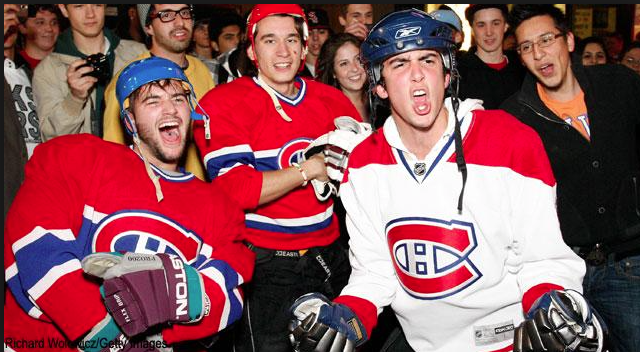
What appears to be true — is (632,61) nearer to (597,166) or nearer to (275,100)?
(597,166)

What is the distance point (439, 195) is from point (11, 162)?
2.44m

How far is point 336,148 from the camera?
3680 mm

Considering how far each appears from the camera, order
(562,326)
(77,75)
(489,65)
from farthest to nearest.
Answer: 1. (489,65)
2. (77,75)
3. (562,326)

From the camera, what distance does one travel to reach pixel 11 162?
3910 millimetres

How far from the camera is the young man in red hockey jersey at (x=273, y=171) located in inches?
146

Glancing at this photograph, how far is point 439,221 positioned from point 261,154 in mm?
1227

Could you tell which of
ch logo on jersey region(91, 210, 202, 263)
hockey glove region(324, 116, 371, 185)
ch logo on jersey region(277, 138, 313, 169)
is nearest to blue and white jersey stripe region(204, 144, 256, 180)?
ch logo on jersey region(277, 138, 313, 169)

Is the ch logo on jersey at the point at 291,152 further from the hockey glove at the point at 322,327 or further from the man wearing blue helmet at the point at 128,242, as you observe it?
the hockey glove at the point at 322,327

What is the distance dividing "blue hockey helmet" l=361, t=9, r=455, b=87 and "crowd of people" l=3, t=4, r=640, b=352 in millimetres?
10

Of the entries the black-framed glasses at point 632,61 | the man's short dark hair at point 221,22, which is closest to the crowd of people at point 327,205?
the man's short dark hair at point 221,22

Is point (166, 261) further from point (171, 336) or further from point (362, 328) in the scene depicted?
point (362, 328)

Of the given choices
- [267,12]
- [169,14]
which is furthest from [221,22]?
[267,12]

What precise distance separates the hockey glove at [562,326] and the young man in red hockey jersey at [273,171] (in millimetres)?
1496

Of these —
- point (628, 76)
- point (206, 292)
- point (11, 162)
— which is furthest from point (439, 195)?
point (11, 162)
